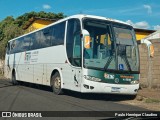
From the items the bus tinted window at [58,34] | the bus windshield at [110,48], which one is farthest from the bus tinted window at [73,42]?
the bus tinted window at [58,34]

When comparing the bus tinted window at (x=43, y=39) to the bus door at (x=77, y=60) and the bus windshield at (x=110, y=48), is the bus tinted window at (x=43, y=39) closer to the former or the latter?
the bus door at (x=77, y=60)

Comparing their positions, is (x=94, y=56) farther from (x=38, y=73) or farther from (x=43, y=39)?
(x=38, y=73)

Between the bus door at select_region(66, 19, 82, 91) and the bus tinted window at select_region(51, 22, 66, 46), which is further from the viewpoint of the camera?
the bus tinted window at select_region(51, 22, 66, 46)

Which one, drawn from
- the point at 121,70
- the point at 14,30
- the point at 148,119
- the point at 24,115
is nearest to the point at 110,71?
the point at 121,70

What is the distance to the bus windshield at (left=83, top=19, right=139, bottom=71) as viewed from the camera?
43.6ft

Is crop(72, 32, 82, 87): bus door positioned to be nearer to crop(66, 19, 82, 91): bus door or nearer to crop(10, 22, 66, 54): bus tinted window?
crop(66, 19, 82, 91): bus door

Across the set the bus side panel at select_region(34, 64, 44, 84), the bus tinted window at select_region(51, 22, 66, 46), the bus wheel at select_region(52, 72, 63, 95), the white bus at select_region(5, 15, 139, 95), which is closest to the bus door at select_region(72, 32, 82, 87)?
the white bus at select_region(5, 15, 139, 95)

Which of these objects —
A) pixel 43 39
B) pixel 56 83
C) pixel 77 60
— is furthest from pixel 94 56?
pixel 43 39

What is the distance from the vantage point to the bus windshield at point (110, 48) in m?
13.3

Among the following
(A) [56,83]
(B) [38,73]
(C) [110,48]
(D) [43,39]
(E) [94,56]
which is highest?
(D) [43,39]

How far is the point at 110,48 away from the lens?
13.7 metres

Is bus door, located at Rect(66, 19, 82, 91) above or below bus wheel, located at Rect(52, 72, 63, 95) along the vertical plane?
above

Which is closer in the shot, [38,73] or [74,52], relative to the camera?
[74,52]

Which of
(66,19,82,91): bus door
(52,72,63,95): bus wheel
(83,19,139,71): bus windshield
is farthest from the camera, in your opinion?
(52,72,63,95): bus wheel
